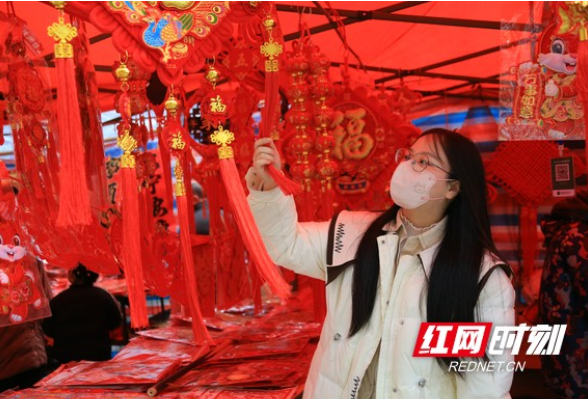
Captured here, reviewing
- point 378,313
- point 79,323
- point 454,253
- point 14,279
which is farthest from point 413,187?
point 79,323

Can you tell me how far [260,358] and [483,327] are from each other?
96 cm

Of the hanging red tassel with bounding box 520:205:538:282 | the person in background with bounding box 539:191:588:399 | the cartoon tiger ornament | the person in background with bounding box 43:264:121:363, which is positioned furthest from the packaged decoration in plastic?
the hanging red tassel with bounding box 520:205:538:282

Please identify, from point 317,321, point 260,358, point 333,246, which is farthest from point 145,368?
point 333,246

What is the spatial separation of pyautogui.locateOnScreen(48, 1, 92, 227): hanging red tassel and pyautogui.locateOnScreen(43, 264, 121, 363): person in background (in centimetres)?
183

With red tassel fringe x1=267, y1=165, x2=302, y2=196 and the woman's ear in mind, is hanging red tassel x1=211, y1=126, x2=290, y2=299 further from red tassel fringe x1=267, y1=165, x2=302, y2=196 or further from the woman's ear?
the woman's ear

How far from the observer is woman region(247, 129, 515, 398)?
136 cm

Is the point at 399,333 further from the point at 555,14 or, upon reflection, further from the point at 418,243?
the point at 555,14

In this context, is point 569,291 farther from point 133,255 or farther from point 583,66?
point 133,255

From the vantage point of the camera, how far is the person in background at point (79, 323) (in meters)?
3.01

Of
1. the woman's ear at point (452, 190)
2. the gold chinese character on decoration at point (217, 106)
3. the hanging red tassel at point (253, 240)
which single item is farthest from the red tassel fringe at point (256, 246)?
the woman's ear at point (452, 190)

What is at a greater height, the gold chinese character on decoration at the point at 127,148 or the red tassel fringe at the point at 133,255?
the gold chinese character on decoration at the point at 127,148

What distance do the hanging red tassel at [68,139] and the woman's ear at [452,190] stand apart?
2.67 ft

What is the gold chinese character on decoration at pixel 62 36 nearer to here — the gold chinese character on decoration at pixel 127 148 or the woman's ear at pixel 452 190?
the gold chinese character on decoration at pixel 127 148

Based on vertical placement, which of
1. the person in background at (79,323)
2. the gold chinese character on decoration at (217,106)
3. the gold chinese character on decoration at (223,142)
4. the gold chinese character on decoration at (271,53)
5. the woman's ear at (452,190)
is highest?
the gold chinese character on decoration at (271,53)
